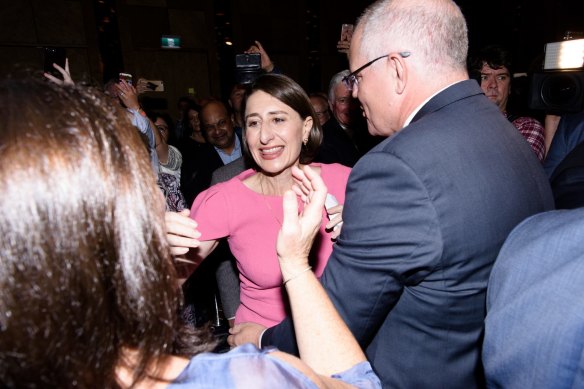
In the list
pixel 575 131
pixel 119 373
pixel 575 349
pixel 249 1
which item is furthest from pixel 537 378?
pixel 249 1

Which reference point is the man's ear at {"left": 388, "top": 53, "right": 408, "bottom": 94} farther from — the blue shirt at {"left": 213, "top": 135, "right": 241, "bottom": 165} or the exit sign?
the exit sign

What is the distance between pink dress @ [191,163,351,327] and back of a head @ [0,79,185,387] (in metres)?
0.99

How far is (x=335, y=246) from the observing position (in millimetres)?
1083

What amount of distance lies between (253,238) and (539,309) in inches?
47.9

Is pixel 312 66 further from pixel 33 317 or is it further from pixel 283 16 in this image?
pixel 33 317

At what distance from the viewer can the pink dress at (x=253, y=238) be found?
164 cm

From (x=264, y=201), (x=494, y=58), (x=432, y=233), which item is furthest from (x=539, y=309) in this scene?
(x=494, y=58)

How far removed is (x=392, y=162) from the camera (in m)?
0.95

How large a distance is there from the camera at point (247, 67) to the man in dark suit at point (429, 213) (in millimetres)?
1327

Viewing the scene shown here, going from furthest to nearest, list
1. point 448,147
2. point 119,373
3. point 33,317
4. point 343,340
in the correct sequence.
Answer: point 448,147 < point 343,340 < point 119,373 < point 33,317

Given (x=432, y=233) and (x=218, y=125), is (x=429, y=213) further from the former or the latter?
(x=218, y=125)

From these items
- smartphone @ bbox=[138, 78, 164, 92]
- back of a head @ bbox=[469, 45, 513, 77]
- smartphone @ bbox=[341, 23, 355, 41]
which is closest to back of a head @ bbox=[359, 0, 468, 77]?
smartphone @ bbox=[341, 23, 355, 41]

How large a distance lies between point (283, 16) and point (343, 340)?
9.25m

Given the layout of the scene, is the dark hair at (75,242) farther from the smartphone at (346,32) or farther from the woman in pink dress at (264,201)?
the smartphone at (346,32)
